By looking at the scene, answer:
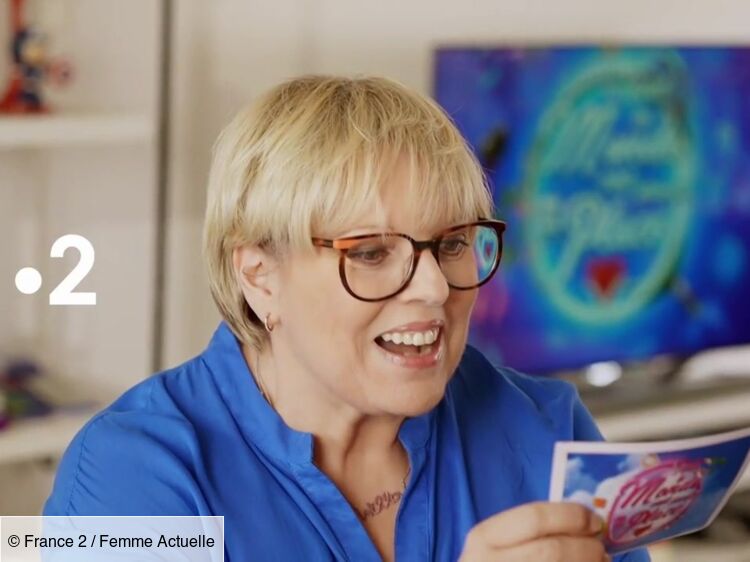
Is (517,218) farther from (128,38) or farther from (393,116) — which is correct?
(393,116)

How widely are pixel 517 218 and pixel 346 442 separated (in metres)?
1.51

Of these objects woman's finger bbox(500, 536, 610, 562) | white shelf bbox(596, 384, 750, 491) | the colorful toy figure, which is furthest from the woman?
white shelf bbox(596, 384, 750, 491)

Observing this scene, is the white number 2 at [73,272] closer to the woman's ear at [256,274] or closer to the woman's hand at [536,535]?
the woman's ear at [256,274]

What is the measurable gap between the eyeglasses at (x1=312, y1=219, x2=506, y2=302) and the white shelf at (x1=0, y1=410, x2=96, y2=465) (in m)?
1.16

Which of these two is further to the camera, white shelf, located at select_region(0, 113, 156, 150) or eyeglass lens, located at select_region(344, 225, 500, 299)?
white shelf, located at select_region(0, 113, 156, 150)

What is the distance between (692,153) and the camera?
2.88 m

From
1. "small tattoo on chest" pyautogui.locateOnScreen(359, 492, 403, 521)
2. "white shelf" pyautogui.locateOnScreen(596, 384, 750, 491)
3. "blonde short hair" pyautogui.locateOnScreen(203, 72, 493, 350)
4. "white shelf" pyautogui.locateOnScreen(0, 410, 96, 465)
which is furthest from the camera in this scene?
"white shelf" pyautogui.locateOnScreen(596, 384, 750, 491)

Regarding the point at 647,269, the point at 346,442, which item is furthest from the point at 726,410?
the point at 346,442

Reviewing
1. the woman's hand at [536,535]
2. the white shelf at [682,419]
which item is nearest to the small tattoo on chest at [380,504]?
the woman's hand at [536,535]

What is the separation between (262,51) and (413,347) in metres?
1.47

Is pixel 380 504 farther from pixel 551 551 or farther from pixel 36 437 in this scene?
pixel 36 437

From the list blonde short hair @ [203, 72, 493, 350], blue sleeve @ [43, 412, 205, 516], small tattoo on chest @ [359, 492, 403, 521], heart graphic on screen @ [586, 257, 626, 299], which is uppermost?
blonde short hair @ [203, 72, 493, 350]

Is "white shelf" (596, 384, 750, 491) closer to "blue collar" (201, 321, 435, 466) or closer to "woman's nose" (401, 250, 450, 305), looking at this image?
"blue collar" (201, 321, 435, 466)

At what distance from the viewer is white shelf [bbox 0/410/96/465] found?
2.15m
